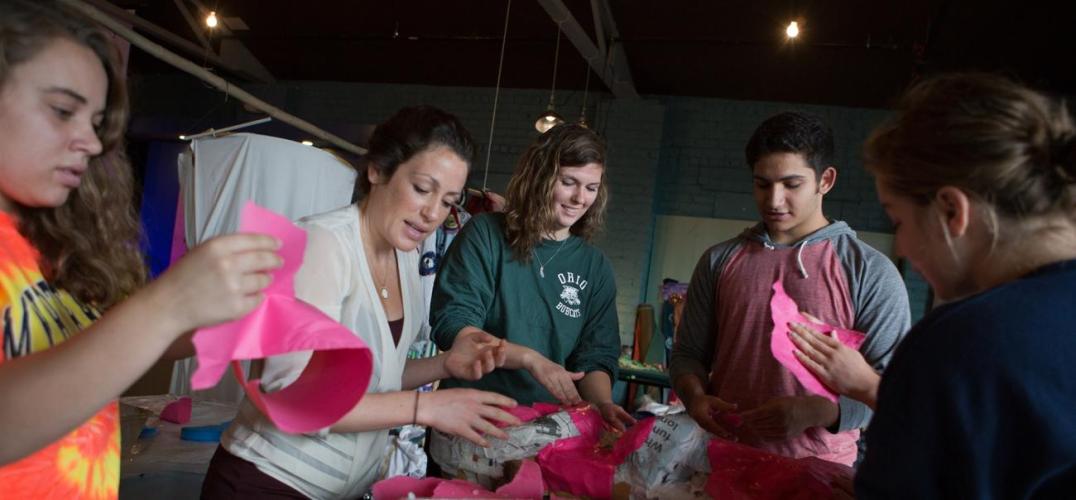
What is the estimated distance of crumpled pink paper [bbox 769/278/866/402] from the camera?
56.8 inches

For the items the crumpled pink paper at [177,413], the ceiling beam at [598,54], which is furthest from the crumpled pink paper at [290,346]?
the ceiling beam at [598,54]

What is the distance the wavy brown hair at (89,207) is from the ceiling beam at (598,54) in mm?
4947

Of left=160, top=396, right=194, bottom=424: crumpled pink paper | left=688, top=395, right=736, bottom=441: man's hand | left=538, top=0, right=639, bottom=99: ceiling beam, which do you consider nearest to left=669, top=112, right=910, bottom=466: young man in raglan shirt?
left=688, top=395, right=736, bottom=441: man's hand

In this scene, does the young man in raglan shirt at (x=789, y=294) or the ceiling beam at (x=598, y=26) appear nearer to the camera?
the young man in raglan shirt at (x=789, y=294)

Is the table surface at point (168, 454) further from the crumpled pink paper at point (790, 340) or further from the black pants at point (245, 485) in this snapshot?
the crumpled pink paper at point (790, 340)

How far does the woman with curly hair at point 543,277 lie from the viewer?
6.68 feet

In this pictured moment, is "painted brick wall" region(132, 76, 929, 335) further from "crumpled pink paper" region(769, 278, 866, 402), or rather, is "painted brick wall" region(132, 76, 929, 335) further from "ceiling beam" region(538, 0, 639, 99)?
"crumpled pink paper" region(769, 278, 866, 402)

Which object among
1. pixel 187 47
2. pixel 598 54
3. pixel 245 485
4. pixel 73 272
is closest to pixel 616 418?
pixel 245 485

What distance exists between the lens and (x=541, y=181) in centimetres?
212

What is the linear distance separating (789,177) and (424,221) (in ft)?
3.03

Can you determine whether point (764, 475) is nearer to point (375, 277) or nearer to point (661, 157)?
point (375, 277)

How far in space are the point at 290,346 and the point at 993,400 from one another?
0.77m

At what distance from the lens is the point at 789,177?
5.98 feet

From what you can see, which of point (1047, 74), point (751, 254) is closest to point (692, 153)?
point (1047, 74)
